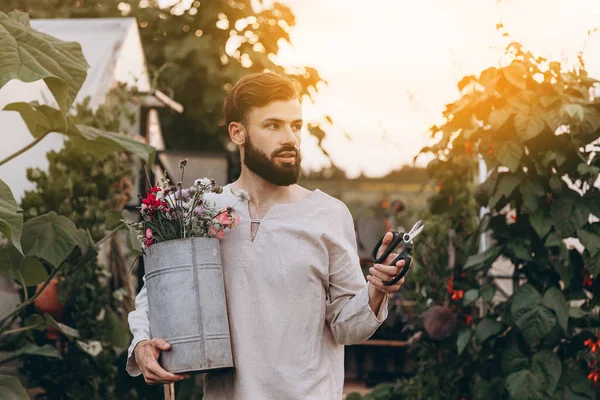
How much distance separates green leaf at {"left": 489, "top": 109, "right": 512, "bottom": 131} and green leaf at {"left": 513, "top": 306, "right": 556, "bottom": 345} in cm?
80

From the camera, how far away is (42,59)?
2.98m

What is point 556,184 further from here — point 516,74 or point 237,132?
point 237,132

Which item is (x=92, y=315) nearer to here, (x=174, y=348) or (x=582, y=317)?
(x=582, y=317)

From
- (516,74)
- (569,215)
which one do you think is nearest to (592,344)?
(569,215)

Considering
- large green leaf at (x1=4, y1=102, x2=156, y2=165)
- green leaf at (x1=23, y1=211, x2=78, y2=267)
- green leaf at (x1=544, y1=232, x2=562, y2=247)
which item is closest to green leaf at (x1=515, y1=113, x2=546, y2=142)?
green leaf at (x1=544, y1=232, x2=562, y2=247)

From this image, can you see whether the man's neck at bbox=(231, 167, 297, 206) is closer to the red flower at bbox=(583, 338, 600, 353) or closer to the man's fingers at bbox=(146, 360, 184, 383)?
the man's fingers at bbox=(146, 360, 184, 383)

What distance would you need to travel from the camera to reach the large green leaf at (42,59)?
9.32 feet

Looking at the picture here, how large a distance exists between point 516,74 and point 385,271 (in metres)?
2.09

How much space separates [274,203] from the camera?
100 inches

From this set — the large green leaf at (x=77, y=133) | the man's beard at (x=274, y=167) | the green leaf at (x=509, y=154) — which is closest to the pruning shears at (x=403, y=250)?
the man's beard at (x=274, y=167)

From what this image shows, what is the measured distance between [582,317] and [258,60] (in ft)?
20.1

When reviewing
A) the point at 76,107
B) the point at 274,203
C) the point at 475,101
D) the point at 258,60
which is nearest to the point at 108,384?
the point at 76,107

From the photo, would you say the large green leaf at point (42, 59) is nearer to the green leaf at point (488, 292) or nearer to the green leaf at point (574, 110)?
the green leaf at point (574, 110)

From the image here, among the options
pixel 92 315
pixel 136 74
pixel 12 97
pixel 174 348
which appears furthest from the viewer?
pixel 136 74
